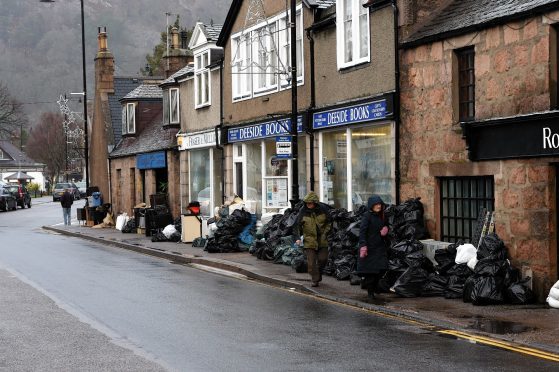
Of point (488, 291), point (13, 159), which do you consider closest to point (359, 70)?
point (488, 291)

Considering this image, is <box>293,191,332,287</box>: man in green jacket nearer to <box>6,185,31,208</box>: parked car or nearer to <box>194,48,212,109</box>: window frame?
<box>194,48,212,109</box>: window frame

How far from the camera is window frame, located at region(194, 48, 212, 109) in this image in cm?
3102

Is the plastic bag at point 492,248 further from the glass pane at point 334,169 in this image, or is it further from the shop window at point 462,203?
the glass pane at point 334,169

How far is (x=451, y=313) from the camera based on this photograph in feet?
43.8

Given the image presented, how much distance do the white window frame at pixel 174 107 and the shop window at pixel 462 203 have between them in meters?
19.5

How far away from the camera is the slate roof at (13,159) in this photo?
5375 inches

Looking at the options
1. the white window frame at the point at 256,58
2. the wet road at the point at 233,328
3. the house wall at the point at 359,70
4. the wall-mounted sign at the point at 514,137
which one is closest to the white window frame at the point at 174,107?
the white window frame at the point at 256,58

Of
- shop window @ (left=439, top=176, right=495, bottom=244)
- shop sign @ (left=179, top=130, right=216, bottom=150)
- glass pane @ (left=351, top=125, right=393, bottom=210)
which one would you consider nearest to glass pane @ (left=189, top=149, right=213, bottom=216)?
shop sign @ (left=179, top=130, right=216, bottom=150)

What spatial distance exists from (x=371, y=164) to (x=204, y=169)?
12.6 m

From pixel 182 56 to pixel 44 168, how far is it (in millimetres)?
87494

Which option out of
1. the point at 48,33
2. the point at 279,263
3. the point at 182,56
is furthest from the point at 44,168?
the point at 279,263

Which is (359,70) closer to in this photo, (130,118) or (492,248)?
(492,248)

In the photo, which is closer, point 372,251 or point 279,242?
point 372,251

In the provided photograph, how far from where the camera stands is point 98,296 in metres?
15.4
